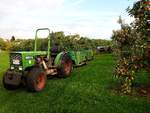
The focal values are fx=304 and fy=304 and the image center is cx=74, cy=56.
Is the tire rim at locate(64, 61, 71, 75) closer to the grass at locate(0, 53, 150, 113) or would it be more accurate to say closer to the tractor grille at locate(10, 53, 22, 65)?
the grass at locate(0, 53, 150, 113)

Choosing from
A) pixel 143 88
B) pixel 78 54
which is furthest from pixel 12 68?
pixel 78 54

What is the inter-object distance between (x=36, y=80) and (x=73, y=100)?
8.30ft

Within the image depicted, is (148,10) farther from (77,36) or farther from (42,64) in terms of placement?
(77,36)

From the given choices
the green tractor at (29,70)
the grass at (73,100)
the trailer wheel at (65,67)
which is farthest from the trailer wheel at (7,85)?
the trailer wheel at (65,67)

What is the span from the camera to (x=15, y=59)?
13.6m

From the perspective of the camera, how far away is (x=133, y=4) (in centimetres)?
1200

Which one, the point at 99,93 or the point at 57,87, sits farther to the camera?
the point at 57,87

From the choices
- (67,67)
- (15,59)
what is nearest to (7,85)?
(15,59)

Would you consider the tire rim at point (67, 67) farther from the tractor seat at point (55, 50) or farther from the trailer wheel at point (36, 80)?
the trailer wheel at point (36, 80)

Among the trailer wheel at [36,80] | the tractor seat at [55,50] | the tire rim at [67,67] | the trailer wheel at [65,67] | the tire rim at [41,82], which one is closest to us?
the trailer wheel at [36,80]

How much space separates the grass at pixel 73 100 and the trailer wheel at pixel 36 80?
256 mm

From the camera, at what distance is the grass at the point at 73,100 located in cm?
1009

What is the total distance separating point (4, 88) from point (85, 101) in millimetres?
4901

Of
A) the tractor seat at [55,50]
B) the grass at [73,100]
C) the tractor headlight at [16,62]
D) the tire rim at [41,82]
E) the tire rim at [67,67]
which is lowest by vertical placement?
the grass at [73,100]
